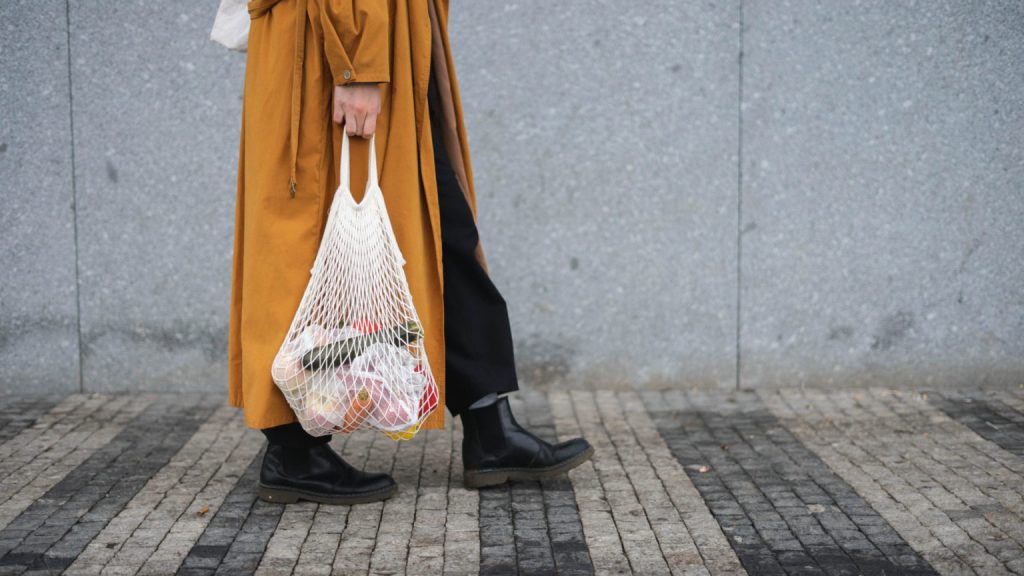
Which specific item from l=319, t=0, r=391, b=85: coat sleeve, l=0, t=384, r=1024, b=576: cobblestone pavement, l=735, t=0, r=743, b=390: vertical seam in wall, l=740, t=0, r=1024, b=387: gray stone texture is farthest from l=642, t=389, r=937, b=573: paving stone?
l=319, t=0, r=391, b=85: coat sleeve

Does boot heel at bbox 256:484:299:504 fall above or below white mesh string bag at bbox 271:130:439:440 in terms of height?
below

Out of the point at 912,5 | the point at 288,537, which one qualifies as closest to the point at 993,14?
the point at 912,5

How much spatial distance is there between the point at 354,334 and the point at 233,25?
3.79 ft

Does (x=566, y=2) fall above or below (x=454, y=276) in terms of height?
above

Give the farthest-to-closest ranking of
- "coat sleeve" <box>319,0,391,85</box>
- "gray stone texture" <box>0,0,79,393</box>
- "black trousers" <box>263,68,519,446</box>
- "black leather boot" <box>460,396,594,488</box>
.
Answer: "gray stone texture" <box>0,0,79,393</box>, "black leather boot" <box>460,396,594,488</box>, "black trousers" <box>263,68,519,446</box>, "coat sleeve" <box>319,0,391,85</box>

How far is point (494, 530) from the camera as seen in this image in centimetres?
336

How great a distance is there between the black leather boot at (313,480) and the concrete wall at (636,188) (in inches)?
67.8

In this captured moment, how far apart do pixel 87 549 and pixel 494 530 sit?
119cm

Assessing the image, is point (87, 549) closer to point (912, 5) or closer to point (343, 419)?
point (343, 419)

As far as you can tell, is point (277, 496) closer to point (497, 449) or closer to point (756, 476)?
point (497, 449)

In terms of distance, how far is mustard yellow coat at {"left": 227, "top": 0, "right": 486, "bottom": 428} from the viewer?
337 centimetres

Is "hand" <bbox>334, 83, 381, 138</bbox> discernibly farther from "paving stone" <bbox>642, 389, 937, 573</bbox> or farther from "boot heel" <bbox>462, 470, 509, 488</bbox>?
"paving stone" <bbox>642, 389, 937, 573</bbox>

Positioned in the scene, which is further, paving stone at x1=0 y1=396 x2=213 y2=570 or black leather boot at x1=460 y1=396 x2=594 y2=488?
black leather boot at x1=460 y1=396 x2=594 y2=488

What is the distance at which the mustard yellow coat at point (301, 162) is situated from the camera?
3373mm
